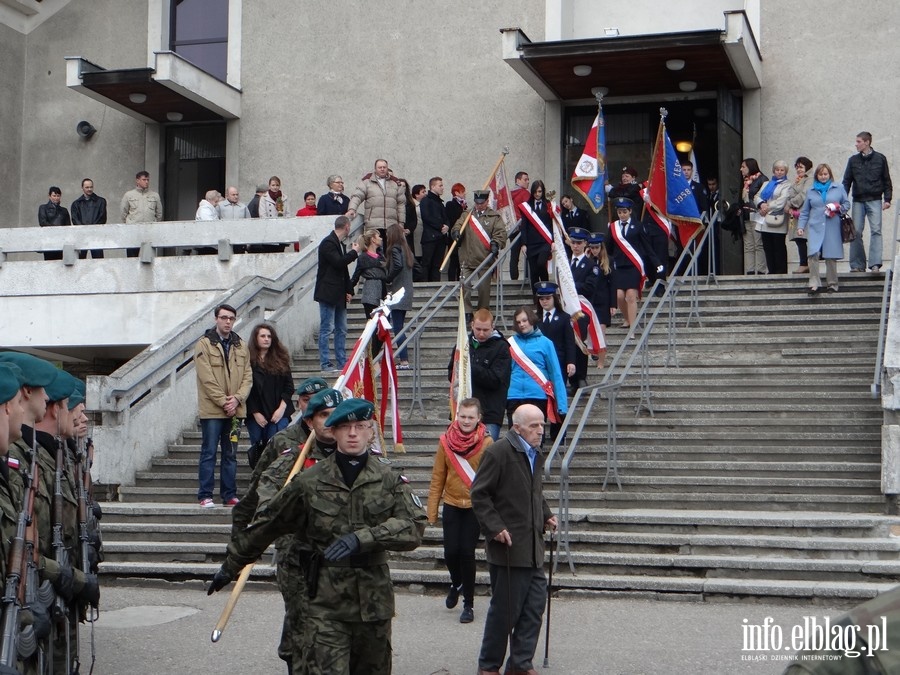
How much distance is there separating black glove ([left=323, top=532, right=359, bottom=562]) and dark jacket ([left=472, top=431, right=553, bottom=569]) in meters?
1.96

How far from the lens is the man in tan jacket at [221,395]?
12648 millimetres

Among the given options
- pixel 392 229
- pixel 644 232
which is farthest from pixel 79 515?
pixel 644 232

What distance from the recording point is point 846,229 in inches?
644

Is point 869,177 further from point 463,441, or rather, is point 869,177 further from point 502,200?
point 463,441

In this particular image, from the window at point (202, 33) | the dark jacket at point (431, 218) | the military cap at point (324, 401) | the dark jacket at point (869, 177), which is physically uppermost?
the window at point (202, 33)

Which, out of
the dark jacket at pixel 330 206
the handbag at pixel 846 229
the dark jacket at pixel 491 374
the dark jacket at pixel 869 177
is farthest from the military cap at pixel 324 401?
the dark jacket at pixel 330 206

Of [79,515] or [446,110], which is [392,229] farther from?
[79,515]

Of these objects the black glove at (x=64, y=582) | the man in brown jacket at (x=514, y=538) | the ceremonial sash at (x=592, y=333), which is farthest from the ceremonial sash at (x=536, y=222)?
the black glove at (x=64, y=582)

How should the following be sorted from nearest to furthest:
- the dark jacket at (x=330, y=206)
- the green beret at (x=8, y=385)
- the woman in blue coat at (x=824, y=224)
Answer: the green beret at (x=8, y=385)
the woman in blue coat at (x=824, y=224)
the dark jacket at (x=330, y=206)

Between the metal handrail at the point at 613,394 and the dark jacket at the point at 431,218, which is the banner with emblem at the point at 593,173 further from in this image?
the dark jacket at the point at 431,218

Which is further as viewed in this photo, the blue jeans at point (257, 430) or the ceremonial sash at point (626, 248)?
the ceremonial sash at point (626, 248)

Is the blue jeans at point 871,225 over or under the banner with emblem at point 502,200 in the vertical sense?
under

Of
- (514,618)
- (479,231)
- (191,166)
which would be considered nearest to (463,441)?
(514,618)

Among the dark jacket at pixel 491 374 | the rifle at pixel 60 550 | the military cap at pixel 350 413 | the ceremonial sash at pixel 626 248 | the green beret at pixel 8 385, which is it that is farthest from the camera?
the ceremonial sash at pixel 626 248
